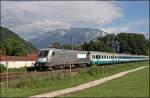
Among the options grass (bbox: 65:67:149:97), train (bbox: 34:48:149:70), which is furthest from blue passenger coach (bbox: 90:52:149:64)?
grass (bbox: 65:67:149:97)

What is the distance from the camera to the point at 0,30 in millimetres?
156875

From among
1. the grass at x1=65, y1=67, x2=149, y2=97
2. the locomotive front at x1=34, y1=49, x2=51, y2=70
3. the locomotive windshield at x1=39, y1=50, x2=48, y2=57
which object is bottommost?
the grass at x1=65, y1=67, x2=149, y2=97

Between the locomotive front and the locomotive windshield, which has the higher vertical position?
the locomotive windshield

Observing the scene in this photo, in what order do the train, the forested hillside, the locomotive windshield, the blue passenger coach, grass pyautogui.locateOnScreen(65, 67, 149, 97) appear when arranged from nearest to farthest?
grass pyautogui.locateOnScreen(65, 67, 149, 97), the train, the locomotive windshield, the blue passenger coach, the forested hillside

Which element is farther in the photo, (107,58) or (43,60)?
(107,58)

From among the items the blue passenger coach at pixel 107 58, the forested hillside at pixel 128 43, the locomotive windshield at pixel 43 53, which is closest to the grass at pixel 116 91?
the locomotive windshield at pixel 43 53

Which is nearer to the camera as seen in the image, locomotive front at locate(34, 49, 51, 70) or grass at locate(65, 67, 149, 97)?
grass at locate(65, 67, 149, 97)

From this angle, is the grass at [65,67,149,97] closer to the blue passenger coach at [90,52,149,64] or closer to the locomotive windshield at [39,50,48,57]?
the locomotive windshield at [39,50,48,57]

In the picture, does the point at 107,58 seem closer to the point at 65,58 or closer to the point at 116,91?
the point at 65,58

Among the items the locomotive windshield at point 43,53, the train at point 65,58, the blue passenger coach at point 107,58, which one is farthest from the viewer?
the blue passenger coach at point 107,58

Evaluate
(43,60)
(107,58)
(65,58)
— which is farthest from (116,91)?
(107,58)

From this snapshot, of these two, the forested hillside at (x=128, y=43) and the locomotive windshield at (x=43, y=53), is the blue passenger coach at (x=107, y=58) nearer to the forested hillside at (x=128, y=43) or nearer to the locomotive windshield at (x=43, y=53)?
the locomotive windshield at (x=43, y=53)

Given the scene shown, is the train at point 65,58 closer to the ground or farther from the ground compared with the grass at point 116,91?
farther from the ground

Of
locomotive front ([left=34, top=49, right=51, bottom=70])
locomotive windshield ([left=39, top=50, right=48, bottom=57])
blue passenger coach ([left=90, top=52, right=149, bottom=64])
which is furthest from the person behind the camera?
blue passenger coach ([left=90, top=52, right=149, bottom=64])
